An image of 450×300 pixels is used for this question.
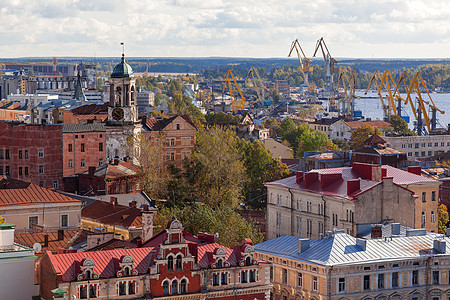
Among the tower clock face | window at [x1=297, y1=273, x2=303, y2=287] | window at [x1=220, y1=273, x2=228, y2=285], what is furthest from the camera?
the tower clock face

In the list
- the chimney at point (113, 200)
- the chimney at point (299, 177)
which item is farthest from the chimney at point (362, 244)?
the chimney at point (113, 200)

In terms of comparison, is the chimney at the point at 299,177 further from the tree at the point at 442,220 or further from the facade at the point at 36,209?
the facade at the point at 36,209

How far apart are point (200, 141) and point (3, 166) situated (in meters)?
29.2

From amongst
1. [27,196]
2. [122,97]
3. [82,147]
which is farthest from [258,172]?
[27,196]

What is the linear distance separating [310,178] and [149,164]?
917 inches

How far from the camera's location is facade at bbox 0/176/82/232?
190 ft

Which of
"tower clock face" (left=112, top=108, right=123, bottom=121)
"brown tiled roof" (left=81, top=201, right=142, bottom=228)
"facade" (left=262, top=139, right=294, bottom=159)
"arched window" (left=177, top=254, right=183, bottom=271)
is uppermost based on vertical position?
"tower clock face" (left=112, top=108, right=123, bottom=121)

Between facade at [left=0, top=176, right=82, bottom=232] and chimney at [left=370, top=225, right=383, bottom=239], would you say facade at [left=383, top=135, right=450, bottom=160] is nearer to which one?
chimney at [left=370, top=225, right=383, bottom=239]

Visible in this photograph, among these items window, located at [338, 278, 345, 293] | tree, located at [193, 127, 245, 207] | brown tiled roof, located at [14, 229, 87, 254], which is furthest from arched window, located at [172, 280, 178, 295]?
tree, located at [193, 127, 245, 207]

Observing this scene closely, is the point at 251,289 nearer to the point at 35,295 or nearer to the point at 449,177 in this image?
the point at 35,295

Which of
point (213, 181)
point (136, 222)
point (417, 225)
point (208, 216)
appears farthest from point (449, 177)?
point (136, 222)

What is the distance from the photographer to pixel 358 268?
5319 cm

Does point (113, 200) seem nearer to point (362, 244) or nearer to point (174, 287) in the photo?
point (362, 244)

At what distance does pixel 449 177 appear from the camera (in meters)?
98.1
